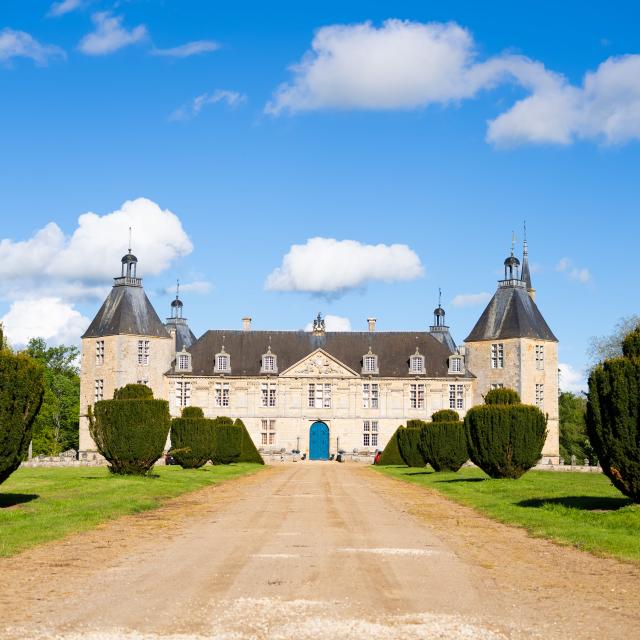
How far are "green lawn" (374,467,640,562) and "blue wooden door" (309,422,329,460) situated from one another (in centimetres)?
3871

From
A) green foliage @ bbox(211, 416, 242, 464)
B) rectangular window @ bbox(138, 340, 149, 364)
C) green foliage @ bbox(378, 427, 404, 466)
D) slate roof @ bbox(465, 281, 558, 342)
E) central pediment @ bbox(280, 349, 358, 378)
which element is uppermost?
slate roof @ bbox(465, 281, 558, 342)

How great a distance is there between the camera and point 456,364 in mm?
66188

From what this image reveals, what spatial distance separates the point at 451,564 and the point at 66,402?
74.2m

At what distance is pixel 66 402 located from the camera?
80.4 m

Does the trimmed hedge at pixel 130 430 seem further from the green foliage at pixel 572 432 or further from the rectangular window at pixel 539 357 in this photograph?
the green foliage at pixel 572 432

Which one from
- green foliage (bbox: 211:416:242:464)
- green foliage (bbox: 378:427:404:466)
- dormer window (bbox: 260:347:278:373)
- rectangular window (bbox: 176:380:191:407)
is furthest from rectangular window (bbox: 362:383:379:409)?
green foliage (bbox: 211:416:242:464)

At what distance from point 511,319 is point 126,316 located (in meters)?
26.9

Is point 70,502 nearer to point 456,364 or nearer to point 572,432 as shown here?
point 456,364

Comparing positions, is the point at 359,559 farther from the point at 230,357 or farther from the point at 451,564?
the point at 230,357

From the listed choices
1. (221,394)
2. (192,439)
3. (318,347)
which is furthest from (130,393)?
(318,347)

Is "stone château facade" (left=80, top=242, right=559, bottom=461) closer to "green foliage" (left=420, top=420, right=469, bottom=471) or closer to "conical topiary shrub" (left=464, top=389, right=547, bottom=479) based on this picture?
"green foliage" (left=420, top=420, right=469, bottom=471)

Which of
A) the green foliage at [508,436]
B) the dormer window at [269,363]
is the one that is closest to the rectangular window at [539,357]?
the dormer window at [269,363]

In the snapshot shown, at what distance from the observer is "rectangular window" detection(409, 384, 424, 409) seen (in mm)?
66562

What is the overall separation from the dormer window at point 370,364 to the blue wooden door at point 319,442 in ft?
16.9
